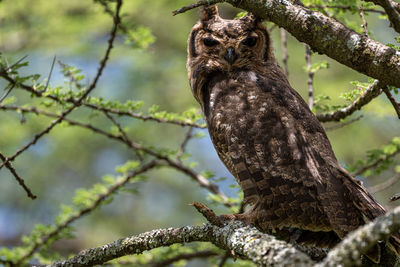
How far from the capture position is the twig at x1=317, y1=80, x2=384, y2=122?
2.26m

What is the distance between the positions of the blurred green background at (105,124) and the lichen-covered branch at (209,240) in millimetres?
3914

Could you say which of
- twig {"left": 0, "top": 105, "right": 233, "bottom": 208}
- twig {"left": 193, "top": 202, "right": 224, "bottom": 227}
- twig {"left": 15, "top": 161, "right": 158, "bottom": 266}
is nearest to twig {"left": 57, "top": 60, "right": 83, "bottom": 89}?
twig {"left": 0, "top": 105, "right": 233, "bottom": 208}

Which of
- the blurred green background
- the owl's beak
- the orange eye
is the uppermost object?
the blurred green background

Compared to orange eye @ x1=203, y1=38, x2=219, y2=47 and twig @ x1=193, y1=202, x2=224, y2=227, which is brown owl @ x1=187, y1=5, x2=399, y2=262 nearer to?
orange eye @ x1=203, y1=38, x2=219, y2=47

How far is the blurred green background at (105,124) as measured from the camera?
6.52 m

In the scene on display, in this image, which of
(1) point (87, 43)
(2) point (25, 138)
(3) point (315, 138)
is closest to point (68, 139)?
(2) point (25, 138)

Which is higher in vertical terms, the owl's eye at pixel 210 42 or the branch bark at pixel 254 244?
the owl's eye at pixel 210 42

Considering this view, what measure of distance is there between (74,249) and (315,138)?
6.10 m

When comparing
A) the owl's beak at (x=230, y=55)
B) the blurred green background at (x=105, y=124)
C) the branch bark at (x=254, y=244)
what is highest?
the blurred green background at (x=105, y=124)

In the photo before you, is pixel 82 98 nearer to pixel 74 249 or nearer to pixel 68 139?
pixel 68 139

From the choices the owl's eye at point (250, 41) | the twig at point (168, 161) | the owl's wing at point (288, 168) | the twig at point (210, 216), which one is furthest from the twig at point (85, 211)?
the twig at point (210, 216)

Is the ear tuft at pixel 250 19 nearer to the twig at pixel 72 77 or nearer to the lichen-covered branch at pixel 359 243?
the twig at pixel 72 77

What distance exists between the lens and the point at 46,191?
Answer: 26.9 feet

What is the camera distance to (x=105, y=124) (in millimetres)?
5867
